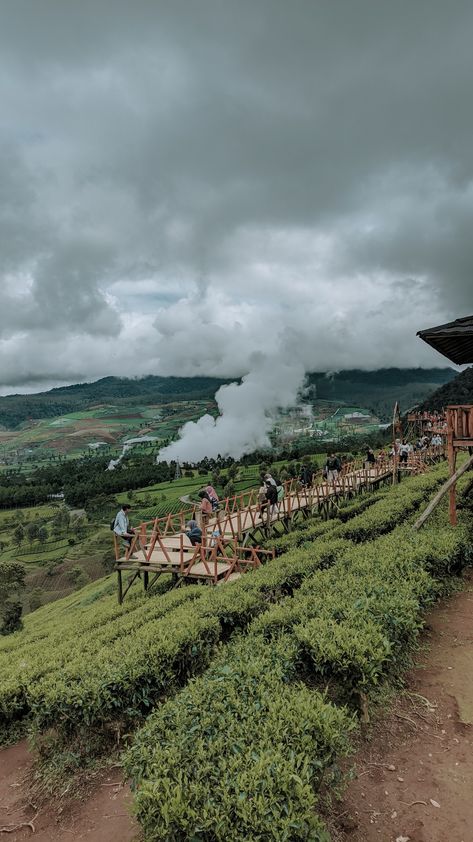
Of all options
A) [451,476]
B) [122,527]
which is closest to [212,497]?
[122,527]

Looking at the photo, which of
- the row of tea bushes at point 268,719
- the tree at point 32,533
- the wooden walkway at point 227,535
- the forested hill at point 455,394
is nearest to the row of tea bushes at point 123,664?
the row of tea bushes at point 268,719

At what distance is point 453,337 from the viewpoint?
11.8 meters

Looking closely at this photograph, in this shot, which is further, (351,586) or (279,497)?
(279,497)

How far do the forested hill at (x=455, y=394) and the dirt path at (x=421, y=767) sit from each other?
3617 inches

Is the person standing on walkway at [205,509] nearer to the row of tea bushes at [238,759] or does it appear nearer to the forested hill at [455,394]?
the row of tea bushes at [238,759]

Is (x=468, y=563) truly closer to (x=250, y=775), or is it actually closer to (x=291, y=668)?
(x=291, y=668)

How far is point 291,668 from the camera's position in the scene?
5.50 meters

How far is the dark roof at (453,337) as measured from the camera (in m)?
11.3

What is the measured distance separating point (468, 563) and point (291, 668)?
23.5 ft

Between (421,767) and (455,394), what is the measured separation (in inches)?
4133

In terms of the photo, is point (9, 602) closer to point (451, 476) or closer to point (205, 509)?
point (205, 509)

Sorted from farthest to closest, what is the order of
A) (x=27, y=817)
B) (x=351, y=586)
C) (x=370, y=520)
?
(x=370, y=520), (x=351, y=586), (x=27, y=817)

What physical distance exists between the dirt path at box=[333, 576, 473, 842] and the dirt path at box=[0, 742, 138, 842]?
221 cm

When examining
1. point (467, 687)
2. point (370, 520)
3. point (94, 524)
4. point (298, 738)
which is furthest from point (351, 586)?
point (94, 524)
